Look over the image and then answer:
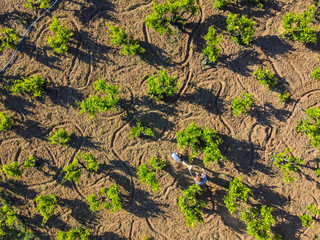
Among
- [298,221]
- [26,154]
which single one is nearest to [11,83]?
[26,154]

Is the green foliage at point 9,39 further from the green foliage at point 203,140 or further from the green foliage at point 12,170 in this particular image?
the green foliage at point 203,140

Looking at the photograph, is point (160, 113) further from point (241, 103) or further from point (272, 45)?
point (272, 45)

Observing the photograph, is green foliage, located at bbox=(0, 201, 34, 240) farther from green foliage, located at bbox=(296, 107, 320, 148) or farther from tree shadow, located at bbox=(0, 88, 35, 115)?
green foliage, located at bbox=(296, 107, 320, 148)

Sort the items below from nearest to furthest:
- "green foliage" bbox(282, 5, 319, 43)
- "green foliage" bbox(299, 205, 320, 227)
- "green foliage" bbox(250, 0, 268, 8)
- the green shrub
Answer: "green foliage" bbox(282, 5, 319, 43)
the green shrub
"green foliage" bbox(299, 205, 320, 227)
"green foliage" bbox(250, 0, 268, 8)

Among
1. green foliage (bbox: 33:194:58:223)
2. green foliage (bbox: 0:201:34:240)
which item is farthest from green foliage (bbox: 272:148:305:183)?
green foliage (bbox: 0:201:34:240)

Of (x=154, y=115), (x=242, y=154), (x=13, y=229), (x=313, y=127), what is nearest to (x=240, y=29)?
(x=313, y=127)

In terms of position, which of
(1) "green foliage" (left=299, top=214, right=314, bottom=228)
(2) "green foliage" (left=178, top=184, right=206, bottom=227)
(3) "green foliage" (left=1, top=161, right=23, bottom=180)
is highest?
(1) "green foliage" (left=299, top=214, right=314, bottom=228)
